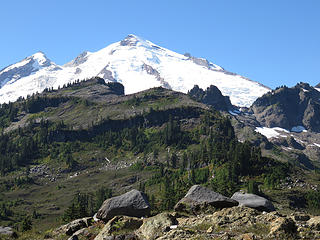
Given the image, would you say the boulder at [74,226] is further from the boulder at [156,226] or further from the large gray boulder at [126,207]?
the boulder at [156,226]

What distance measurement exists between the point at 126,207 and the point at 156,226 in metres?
10.9

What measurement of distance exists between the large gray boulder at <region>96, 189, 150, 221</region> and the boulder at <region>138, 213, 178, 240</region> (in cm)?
894

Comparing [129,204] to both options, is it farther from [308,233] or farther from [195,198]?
[308,233]

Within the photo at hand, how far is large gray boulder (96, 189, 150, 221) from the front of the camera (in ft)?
132

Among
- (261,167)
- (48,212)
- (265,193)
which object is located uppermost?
(261,167)

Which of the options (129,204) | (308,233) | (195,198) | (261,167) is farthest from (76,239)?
(261,167)

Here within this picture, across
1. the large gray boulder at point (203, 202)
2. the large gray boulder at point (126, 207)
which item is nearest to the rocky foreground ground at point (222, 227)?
the large gray boulder at point (126, 207)

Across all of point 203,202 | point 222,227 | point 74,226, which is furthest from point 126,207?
point 222,227

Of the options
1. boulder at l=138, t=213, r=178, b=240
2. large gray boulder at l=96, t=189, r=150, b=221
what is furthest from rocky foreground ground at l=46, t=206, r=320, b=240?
large gray boulder at l=96, t=189, r=150, b=221

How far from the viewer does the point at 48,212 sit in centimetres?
18738

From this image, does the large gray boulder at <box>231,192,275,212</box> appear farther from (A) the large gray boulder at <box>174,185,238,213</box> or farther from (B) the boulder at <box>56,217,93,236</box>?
(B) the boulder at <box>56,217,93,236</box>

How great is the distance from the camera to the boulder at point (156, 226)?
95.7 ft

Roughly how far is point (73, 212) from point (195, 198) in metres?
53.0

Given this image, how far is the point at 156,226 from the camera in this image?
99.1 ft
